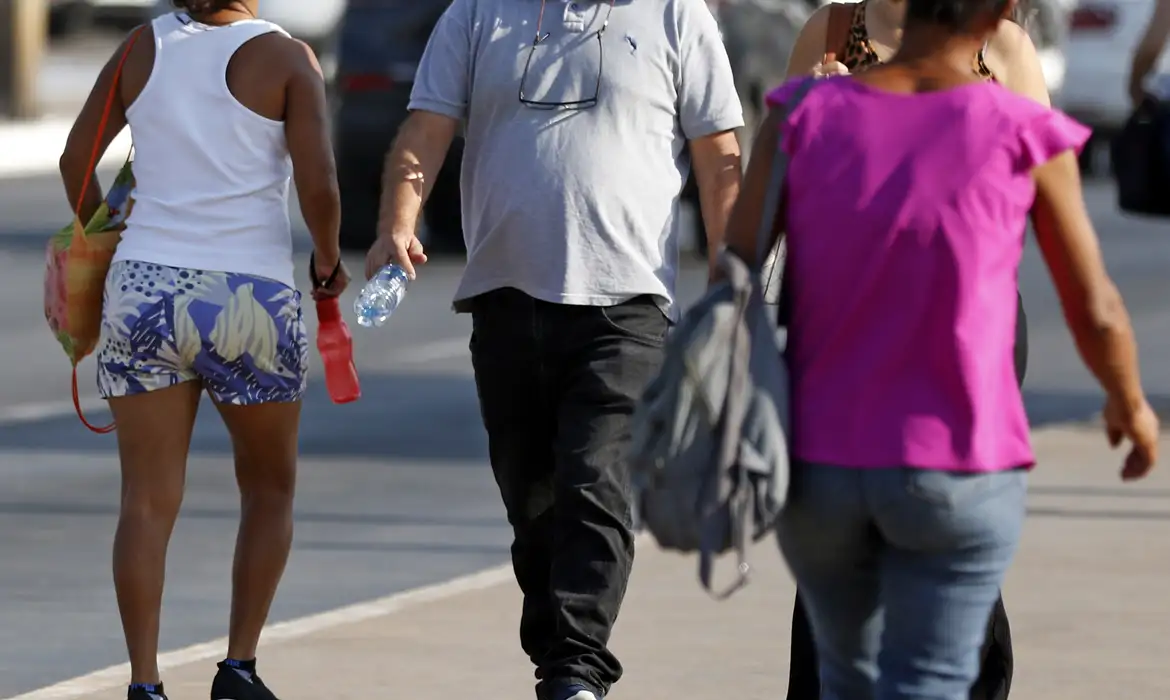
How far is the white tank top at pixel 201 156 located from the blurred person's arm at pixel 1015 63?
150 centimetres

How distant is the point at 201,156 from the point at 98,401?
6.68 meters

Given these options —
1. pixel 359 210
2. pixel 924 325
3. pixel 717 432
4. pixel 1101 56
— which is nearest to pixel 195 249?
pixel 717 432

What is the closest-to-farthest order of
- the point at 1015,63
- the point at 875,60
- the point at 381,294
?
the point at 1015,63, the point at 875,60, the point at 381,294

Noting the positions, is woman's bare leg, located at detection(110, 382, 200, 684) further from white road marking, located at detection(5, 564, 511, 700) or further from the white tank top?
white road marking, located at detection(5, 564, 511, 700)

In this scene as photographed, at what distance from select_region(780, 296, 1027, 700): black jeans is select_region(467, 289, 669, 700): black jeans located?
0.43 meters

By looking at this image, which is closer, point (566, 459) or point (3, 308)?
point (566, 459)

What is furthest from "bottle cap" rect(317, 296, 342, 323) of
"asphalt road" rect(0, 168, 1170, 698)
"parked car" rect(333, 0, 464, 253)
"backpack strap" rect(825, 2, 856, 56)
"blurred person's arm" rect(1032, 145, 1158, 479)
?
"parked car" rect(333, 0, 464, 253)

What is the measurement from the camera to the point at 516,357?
5.57m

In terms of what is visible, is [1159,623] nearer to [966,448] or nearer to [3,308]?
[966,448]

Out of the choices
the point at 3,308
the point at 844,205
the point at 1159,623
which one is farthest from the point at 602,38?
the point at 3,308

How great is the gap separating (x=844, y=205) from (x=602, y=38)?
1.63 m

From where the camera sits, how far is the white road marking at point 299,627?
20.6 feet

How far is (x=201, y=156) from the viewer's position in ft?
18.4

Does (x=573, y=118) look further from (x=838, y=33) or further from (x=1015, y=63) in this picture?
(x=1015, y=63)
